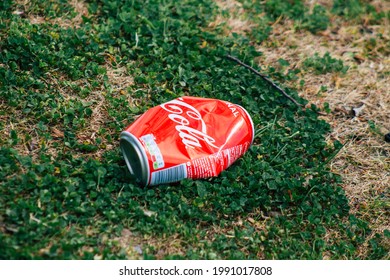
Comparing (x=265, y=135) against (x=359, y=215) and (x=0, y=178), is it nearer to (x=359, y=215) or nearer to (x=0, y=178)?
(x=359, y=215)

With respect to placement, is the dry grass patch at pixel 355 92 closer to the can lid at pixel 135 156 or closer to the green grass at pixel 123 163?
the green grass at pixel 123 163

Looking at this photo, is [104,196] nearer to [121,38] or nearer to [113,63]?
[113,63]

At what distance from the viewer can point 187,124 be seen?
246 centimetres

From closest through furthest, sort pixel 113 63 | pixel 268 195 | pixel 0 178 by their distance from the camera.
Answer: pixel 0 178, pixel 268 195, pixel 113 63

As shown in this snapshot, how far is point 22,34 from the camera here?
3.04 meters

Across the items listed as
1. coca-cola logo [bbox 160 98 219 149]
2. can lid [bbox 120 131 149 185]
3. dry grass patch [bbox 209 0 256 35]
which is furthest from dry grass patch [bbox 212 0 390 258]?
can lid [bbox 120 131 149 185]

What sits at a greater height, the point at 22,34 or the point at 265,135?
the point at 22,34

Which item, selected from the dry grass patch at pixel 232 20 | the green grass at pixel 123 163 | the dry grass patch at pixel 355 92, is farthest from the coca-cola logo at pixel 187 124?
the dry grass patch at pixel 232 20

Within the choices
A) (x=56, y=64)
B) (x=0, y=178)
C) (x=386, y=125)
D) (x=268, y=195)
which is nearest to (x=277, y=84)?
(x=386, y=125)

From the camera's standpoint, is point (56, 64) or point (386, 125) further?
point (386, 125)

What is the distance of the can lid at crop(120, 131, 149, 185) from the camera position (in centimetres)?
229
